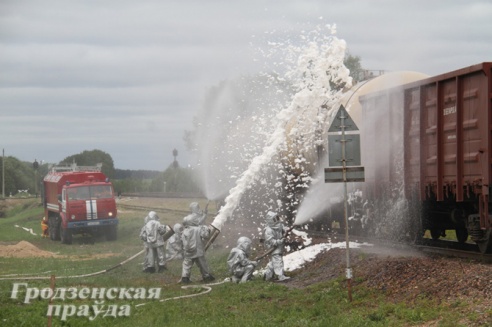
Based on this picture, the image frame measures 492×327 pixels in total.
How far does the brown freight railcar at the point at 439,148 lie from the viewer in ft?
50.4

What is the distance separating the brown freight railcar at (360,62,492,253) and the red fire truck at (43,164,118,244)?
51.9 feet

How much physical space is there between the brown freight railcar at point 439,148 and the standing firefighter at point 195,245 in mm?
4662

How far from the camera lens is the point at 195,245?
18109mm

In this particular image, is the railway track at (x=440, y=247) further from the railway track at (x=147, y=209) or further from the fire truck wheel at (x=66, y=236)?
the railway track at (x=147, y=209)

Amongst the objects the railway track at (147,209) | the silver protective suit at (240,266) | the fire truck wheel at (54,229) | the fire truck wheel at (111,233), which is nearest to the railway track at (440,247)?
the silver protective suit at (240,266)

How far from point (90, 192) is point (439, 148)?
20.6 metres

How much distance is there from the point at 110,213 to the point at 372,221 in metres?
15.0

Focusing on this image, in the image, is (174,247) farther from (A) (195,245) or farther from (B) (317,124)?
(B) (317,124)

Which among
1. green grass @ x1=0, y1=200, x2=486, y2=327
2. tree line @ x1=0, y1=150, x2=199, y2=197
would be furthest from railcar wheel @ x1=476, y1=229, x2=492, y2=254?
tree line @ x1=0, y1=150, x2=199, y2=197

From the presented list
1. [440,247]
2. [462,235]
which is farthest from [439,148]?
[440,247]

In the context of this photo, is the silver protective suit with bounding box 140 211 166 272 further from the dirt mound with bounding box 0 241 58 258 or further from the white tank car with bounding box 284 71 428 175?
the dirt mound with bounding box 0 241 58 258

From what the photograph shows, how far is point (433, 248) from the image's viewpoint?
18.5m

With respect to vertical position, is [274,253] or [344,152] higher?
[344,152]

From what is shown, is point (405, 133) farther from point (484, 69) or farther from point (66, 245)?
point (66, 245)
